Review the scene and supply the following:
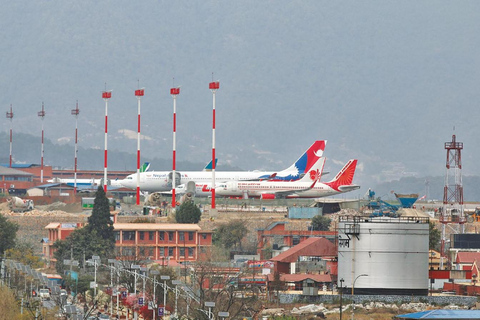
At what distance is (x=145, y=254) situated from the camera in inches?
4552

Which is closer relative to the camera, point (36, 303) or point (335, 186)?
point (36, 303)

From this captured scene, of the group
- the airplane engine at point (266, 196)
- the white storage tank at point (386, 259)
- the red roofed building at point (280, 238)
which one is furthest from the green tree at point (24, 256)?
the airplane engine at point (266, 196)

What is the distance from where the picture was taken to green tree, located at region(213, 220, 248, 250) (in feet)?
414

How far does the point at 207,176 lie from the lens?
17225 cm

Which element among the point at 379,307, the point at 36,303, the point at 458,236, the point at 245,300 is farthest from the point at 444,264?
the point at 36,303

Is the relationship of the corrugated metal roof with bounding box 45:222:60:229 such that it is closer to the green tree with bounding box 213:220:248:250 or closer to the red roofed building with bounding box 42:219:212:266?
the red roofed building with bounding box 42:219:212:266

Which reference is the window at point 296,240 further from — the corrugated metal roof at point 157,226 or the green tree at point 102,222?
the green tree at point 102,222

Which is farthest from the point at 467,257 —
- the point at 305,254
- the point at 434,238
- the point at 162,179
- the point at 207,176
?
the point at 162,179

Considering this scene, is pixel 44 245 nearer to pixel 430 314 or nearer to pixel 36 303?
pixel 36 303

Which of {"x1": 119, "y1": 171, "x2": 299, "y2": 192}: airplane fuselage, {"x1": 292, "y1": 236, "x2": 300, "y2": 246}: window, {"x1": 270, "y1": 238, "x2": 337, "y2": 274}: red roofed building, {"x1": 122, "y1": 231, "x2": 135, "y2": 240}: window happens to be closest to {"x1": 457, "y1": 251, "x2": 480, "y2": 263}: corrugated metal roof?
{"x1": 270, "y1": 238, "x2": 337, "y2": 274}: red roofed building

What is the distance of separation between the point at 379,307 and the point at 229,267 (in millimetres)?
20675

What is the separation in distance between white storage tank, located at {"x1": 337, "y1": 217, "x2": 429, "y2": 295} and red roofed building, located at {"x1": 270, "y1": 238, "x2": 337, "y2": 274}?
1216 cm

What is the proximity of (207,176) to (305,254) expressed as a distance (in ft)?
234

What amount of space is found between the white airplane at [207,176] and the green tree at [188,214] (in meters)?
34.5
